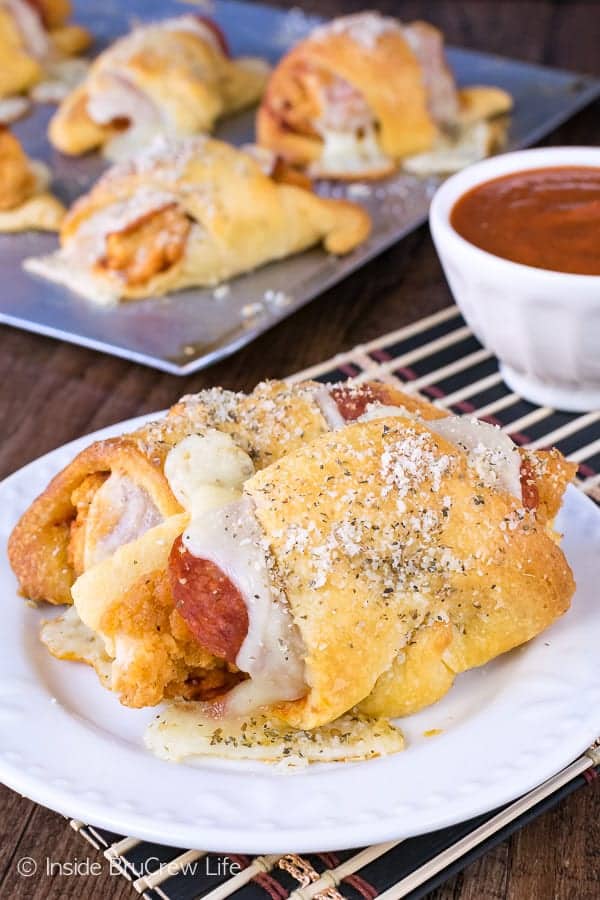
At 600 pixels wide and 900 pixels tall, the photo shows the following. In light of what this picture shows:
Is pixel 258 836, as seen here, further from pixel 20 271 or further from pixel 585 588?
pixel 20 271

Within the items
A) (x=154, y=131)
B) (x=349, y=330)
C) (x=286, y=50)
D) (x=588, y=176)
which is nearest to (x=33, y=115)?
(x=154, y=131)

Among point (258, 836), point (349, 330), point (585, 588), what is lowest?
point (349, 330)

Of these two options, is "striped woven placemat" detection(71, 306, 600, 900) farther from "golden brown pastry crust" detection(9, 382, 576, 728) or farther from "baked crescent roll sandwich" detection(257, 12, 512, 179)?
"baked crescent roll sandwich" detection(257, 12, 512, 179)

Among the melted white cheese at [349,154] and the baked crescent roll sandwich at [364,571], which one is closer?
the baked crescent roll sandwich at [364,571]

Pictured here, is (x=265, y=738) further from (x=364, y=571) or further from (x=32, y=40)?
(x=32, y=40)

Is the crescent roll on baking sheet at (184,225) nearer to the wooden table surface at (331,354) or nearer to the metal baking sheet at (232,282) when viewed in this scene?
the metal baking sheet at (232,282)

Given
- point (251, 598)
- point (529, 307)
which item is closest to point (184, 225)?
point (529, 307)

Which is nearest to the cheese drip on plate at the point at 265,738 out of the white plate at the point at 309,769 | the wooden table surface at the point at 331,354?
the white plate at the point at 309,769
